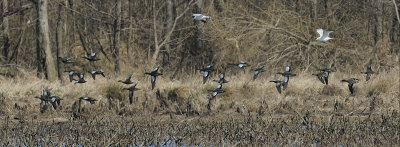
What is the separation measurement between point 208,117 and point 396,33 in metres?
14.0

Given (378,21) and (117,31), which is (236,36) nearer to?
(117,31)

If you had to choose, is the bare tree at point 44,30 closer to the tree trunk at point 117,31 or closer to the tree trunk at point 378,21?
the tree trunk at point 117,31

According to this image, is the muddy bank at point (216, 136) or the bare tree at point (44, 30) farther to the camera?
the bare tree at point (44, 30)

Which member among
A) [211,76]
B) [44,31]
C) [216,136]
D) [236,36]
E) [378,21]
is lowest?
[216,136]

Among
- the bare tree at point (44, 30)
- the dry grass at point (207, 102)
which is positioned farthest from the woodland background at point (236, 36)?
the dry grass at point (207, 102)

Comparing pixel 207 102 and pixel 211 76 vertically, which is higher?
pixel 211 76

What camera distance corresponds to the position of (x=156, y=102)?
1600 cm

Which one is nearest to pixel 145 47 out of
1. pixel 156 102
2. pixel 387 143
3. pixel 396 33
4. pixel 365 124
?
pixel 396 33

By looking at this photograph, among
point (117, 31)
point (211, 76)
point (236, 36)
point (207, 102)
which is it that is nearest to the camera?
point (207, 102)

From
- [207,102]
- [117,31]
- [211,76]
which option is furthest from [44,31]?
[207,102]

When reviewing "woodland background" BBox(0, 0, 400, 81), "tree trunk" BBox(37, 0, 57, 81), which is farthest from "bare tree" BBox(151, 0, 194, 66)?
"tree trunk" BBox(37, 0, 57, 81)

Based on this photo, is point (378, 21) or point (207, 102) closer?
point (207, 102)

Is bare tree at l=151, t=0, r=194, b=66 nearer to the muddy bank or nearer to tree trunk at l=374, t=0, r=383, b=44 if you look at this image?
tree trunk at l=374, t=0, r=383, b=44

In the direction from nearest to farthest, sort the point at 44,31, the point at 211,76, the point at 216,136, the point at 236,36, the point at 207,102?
the point at 216,136
the point at 207,102
the point at 44,31
the point at 211,76
the point at 236,36
